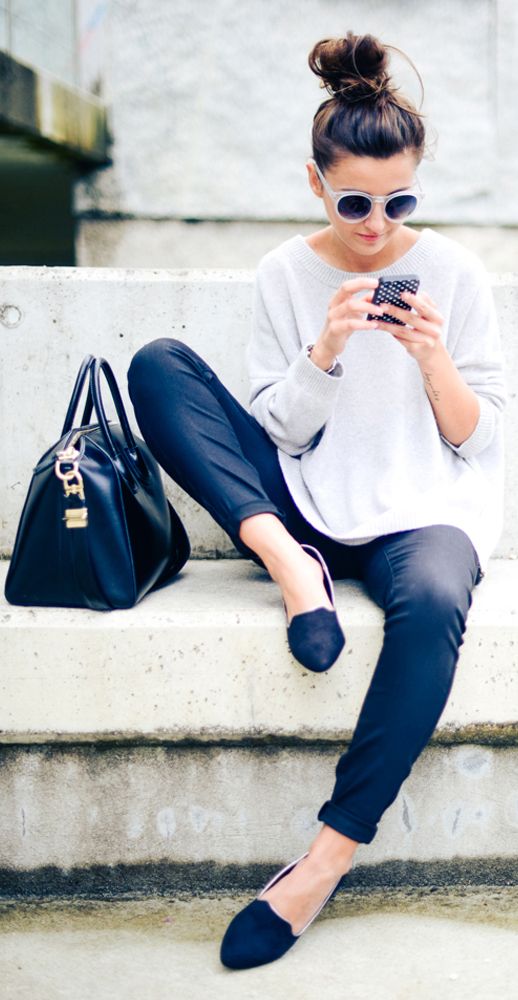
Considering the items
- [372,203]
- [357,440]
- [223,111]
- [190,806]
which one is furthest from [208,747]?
[223,111]

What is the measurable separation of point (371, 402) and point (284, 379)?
18cm

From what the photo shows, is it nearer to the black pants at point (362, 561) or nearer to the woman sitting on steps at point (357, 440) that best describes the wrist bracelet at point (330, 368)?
the woman sitting on steps at point (357, 440)

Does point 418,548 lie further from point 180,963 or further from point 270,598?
point 180,963

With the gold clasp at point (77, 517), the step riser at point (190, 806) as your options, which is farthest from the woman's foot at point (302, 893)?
the gold clasp at point (77, 517)

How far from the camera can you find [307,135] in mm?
4656

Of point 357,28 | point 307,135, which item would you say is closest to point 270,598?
point 307,135

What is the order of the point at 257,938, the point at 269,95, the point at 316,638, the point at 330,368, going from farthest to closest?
1. the point at 269,95
2. the point at 330,368
3. the point at 316,638
4. the point at 257,938

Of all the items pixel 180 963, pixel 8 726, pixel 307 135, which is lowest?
pixel 180 963

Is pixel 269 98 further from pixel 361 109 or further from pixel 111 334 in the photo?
pixel 361 109

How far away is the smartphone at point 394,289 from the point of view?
184 cm

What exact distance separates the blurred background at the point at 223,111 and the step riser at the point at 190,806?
332 centimetres

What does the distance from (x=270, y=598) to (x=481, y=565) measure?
415mm

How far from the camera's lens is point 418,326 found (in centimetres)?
188

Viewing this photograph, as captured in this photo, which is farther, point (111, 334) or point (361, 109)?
point (111, 334)
